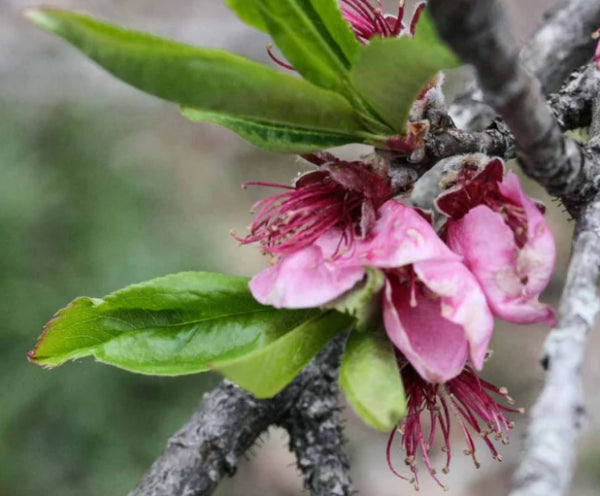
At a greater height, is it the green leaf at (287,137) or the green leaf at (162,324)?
the green leaf at (287,137)

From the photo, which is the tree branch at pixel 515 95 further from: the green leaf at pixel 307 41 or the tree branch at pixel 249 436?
the tree branch at pixel 249 436

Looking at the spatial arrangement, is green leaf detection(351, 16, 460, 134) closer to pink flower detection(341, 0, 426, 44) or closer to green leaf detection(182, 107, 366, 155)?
green leaf detection(182, 107, 366, 155)

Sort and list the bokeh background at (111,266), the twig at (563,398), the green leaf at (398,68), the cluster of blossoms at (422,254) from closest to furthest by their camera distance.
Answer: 1. the twig at (563,398)
2. the green leaf at (398,68)
3. the cluster of blossoms at (422,254)
4. the bokeh background at (111,266)

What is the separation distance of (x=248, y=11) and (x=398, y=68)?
0.16m

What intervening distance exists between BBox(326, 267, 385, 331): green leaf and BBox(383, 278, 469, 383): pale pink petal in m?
0.01

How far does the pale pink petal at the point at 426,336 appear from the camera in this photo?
742mm

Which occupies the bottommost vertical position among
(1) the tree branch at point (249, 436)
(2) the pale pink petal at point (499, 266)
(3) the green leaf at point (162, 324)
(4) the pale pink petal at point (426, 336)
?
(1) the tree branch at point (249, 436)

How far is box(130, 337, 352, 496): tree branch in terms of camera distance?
110 centimetres

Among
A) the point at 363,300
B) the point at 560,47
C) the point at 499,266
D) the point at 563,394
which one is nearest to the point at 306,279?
the point at 363,300

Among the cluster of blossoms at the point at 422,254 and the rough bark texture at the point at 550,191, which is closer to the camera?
the rough bark texture at the point at 550,191

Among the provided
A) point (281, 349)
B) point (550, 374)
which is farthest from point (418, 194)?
point (550, 374)

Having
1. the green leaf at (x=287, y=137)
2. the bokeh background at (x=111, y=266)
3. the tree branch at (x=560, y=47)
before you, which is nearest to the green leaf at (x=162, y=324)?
the green leaf at (x=287, y=137)

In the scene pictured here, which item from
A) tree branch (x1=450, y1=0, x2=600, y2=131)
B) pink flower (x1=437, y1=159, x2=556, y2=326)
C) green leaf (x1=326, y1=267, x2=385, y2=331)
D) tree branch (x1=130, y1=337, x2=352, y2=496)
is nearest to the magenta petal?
pink flower (x1=437, y1=159, x2=556, y2=326)

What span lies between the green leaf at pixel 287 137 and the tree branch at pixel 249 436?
1.67ft
